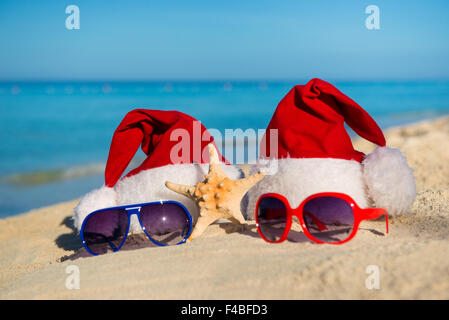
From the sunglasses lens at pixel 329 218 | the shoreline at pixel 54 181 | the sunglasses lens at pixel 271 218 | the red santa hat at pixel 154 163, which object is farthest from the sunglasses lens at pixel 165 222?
the shoreline at pixel 54 181

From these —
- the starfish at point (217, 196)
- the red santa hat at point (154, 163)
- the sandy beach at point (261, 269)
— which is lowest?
the sandy beach at point (261, 269)

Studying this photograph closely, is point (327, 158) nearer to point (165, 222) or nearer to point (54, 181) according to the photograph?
point (165, 222)

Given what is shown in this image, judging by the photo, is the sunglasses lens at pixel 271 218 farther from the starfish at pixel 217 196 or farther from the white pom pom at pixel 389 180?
the white pom pom at pixel 389 180

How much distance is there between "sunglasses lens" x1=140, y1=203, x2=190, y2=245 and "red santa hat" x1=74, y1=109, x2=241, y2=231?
0.11m

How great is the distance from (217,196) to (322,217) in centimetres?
56

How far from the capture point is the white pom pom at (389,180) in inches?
89.6

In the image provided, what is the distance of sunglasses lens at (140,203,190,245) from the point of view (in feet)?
7.68

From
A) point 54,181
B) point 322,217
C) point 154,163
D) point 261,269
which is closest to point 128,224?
point 154,163

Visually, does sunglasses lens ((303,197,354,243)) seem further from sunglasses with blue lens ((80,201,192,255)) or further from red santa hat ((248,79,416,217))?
sunglasses with blue lens ((80,201,192,255))

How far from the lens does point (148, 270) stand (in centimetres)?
186

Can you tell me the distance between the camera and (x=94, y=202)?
2582mm

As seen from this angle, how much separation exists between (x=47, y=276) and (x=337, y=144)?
168cm

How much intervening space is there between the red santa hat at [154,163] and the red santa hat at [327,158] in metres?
0.40
